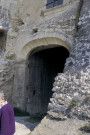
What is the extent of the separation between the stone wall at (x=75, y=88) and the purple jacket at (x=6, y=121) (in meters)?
1.36

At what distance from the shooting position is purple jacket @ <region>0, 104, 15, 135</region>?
285cm

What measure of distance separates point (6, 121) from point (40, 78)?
550 centimetres

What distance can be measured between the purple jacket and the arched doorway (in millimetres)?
4763

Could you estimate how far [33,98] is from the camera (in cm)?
802

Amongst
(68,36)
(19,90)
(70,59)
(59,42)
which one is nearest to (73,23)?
(68,36)

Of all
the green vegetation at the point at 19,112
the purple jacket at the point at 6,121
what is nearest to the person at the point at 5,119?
the purple jacket at the point at 6,121

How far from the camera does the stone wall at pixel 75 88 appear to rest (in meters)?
4.04

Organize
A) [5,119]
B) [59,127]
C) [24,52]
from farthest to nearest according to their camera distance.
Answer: [24,52], [59,127], [5,119]

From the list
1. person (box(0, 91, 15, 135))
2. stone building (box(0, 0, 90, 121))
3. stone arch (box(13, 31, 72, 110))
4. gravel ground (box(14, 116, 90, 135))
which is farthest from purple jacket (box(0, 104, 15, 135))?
stone arch (box(13, 31, 72, 110))

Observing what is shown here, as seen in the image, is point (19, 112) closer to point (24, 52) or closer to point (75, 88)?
point (24, 52)

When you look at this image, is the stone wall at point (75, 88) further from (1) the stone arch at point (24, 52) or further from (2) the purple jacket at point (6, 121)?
(1) the stone arch at point (24, 52)

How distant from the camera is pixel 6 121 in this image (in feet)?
9.42

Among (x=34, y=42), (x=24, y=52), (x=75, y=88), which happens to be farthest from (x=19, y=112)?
(x=75, y=88)

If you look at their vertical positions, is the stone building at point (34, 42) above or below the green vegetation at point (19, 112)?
above
